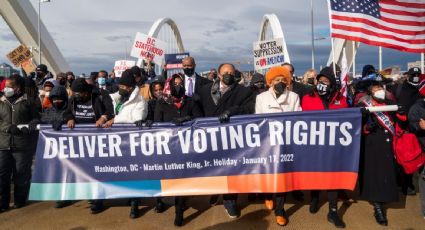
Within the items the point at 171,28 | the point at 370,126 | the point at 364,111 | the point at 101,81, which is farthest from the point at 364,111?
the point at 171,28

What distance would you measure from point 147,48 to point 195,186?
1068 centimetres

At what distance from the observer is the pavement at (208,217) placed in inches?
179

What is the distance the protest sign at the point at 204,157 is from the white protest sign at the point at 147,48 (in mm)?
9740

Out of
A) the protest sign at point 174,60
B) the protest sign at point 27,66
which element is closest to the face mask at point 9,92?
the protest sign at point 27,66

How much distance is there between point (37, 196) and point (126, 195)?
1.21 meters

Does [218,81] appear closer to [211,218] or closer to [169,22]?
[211,218]

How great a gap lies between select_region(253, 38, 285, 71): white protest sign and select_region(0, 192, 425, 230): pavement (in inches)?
249

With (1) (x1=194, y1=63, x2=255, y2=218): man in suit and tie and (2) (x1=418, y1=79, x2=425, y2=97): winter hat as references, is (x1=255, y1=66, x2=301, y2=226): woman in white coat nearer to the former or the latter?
(1) (x1=194, y1=63, x2=255, y2=218): man in suit and tie

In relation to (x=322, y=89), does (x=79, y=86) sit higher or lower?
higher

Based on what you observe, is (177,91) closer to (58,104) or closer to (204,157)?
(204,157)

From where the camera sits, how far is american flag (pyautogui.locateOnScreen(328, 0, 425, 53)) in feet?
19.5

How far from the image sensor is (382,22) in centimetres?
596

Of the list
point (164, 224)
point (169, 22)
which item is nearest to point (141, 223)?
point (164, 224)

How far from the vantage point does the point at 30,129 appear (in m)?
5.03
